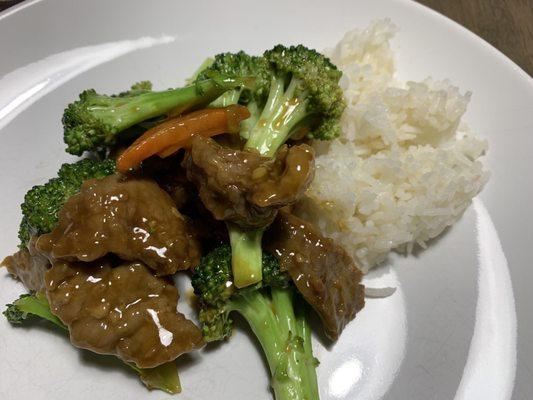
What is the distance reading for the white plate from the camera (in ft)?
8.95

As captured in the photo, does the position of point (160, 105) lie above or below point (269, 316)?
above

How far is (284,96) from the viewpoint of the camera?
2994mm

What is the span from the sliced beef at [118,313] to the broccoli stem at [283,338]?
1.07ft

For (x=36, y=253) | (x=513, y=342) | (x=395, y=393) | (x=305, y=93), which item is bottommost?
(x=395, y=393)

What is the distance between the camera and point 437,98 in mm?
3291

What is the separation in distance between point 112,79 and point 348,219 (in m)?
2.07

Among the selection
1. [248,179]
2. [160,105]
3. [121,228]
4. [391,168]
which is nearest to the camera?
[248,179]

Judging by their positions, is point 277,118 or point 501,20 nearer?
point 277,118

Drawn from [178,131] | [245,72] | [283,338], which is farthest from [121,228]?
[245,72]

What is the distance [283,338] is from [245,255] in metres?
0.50

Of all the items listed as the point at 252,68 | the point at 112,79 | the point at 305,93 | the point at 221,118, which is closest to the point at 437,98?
the point at 305,93

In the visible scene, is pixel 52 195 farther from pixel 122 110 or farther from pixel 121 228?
pixel 122 110

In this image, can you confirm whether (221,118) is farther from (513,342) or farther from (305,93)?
(513,342)

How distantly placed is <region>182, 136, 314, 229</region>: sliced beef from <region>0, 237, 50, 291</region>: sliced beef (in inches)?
39.3
